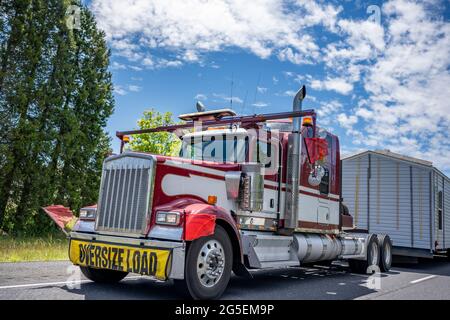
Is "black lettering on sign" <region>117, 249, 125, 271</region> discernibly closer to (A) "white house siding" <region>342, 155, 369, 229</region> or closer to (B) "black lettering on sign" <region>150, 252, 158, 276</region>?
(B) "black lettering on sign" <region>150, 252, 158, 276</region>

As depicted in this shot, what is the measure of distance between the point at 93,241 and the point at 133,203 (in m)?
0.85

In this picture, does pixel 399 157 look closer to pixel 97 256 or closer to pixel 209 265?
pixel 209 265

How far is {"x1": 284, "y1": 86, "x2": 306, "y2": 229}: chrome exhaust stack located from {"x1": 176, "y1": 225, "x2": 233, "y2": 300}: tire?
2.26m

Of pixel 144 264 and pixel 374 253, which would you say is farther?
pixel 374 253

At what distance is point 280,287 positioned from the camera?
7.69m

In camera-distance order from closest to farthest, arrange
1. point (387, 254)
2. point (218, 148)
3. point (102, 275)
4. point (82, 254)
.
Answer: point (82, 254) → point (102, 275) → point (218, 148) → point (387, 254)

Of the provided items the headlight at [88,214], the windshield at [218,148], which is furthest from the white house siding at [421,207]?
the headlight at [88,214]

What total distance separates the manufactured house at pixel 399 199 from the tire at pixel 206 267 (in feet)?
29.1

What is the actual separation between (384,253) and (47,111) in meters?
18.0

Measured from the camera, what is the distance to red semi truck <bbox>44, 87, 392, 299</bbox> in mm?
5680

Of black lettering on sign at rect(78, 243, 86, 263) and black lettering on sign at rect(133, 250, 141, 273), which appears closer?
black lettering on sign at rect(133, 250, 141, 273)

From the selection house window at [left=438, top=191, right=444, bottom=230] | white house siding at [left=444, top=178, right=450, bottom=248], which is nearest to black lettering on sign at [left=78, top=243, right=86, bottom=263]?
house window at [left=438, top=191, right=444, bottom=230]

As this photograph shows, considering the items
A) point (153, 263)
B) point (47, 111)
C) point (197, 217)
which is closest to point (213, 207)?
point (197, 217)

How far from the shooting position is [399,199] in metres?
13.6
